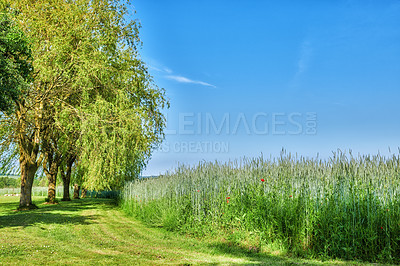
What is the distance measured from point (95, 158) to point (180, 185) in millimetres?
7563

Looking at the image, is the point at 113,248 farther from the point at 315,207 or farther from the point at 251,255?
the point at 315,207

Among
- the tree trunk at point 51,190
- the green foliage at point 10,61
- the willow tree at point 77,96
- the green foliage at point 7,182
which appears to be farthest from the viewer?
the green foliage at point 7,182

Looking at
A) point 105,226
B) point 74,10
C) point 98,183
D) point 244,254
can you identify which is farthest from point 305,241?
point 74,10

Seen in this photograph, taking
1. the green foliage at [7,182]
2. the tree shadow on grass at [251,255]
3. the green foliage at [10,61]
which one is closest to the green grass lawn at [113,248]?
the tree shadow on grass at [251,255]

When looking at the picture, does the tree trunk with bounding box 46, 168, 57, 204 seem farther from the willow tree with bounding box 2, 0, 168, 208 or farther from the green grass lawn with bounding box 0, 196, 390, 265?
the green grass lawn with bounding box 0, 196, 390, 265

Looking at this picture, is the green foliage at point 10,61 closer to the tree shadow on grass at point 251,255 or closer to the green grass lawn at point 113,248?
the green grass lawn at point 113,248

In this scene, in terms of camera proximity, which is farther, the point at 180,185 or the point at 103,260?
the point at 180,185

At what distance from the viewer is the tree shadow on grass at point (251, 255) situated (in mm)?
7086

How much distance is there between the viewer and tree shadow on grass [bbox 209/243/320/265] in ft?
23.2

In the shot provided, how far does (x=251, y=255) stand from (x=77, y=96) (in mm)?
16963

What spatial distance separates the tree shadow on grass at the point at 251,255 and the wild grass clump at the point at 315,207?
0.91ft

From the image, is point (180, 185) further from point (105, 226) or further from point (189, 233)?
point (105, 226)

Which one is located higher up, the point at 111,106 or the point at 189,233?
the point at 111,106

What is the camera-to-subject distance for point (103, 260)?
7.47m
